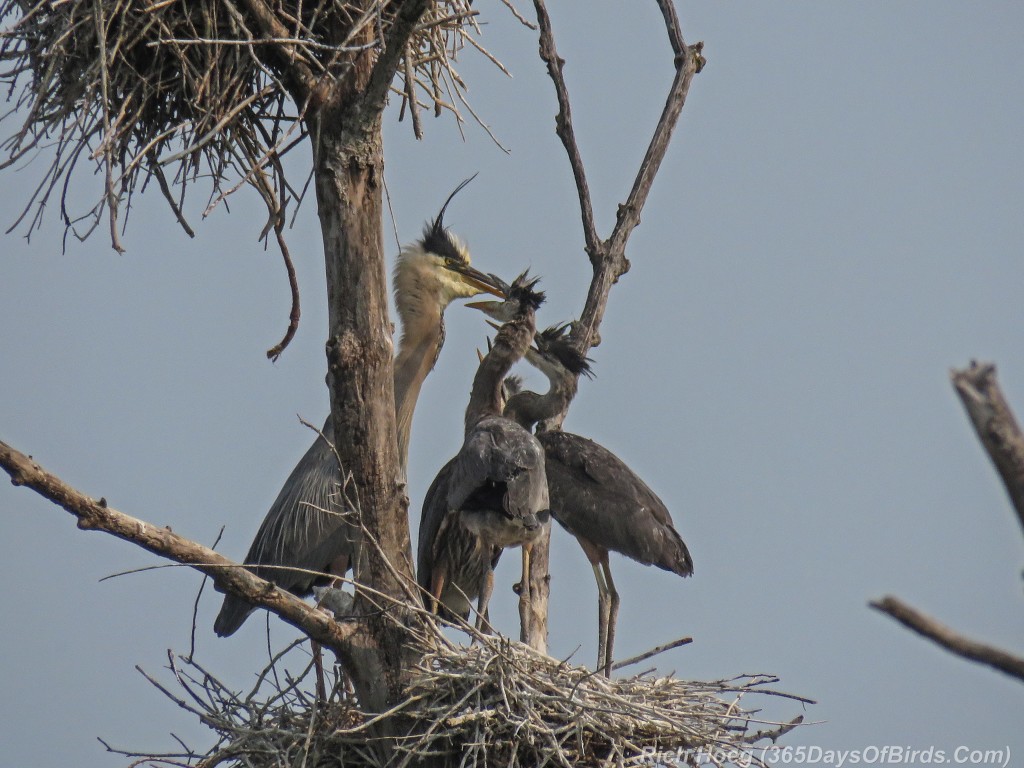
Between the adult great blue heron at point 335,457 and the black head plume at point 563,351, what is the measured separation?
72cm

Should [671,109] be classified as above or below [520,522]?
above

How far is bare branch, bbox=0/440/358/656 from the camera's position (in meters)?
3.07

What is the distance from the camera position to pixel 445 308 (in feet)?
21.5

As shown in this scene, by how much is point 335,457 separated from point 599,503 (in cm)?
111

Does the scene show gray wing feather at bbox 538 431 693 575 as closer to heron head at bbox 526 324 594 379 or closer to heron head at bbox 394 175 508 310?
heron head at bbox 526 324 594 379

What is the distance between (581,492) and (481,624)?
2.81 ft

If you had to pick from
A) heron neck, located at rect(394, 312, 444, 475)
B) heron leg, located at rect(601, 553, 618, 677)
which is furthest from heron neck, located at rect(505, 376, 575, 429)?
heron leg, located at rect(601, 553, 618, 677)

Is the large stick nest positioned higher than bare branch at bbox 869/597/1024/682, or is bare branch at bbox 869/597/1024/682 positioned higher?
the large stick nest

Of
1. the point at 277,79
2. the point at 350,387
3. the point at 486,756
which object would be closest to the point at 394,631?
the point at 486,756

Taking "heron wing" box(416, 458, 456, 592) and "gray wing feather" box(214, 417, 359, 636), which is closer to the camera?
"heron wing" box(416, 458, 456, 592)

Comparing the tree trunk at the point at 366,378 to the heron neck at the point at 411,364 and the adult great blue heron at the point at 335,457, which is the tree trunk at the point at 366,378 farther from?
the heron neck at the point at 411,364

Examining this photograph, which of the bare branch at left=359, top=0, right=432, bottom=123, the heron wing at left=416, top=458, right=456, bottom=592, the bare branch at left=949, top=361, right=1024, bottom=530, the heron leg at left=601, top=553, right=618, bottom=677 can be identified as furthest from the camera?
the heron leg at left=601, top=553, right=618, bottom=677

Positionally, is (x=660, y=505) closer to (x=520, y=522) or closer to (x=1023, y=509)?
(x=520, y=522)

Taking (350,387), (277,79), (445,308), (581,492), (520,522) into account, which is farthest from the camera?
(445,308)
